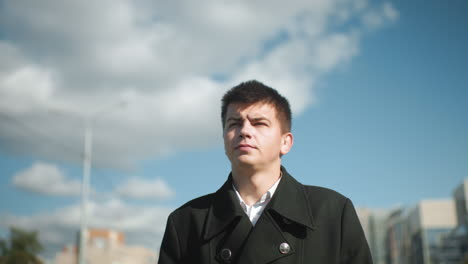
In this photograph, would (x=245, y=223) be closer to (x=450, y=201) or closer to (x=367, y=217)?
(x=450, y=201)

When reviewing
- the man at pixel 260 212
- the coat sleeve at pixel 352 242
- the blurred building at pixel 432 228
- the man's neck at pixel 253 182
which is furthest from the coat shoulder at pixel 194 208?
the blurred building at pixel 432 228

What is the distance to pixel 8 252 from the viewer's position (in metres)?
44.9

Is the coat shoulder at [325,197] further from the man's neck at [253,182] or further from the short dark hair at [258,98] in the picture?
the short dark hair at [258,98]

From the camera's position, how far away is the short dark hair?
3307 millimetres

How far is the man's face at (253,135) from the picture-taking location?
10.3 ft

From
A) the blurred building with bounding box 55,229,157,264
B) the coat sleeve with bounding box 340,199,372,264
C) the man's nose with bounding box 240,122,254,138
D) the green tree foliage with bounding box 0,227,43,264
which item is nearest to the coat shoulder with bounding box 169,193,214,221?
the man's nose with bounding box 240,122,254,138

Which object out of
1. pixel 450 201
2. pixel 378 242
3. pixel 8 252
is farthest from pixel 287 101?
pixel 378 242

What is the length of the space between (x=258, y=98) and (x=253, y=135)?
0.28 metres

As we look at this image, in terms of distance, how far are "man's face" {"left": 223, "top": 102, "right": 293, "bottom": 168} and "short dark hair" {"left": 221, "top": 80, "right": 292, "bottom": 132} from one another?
0.04 m

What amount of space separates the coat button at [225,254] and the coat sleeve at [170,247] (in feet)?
1.08

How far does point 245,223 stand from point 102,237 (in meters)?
150

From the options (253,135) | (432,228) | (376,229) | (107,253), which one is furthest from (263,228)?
(376,229)

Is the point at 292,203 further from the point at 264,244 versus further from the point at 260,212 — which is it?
the point at 264,244

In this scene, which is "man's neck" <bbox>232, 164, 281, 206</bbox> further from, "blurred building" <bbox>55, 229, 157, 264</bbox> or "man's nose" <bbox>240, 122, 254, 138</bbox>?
"blurred building" <bbox>55, 229, 157, 264</bbox>
